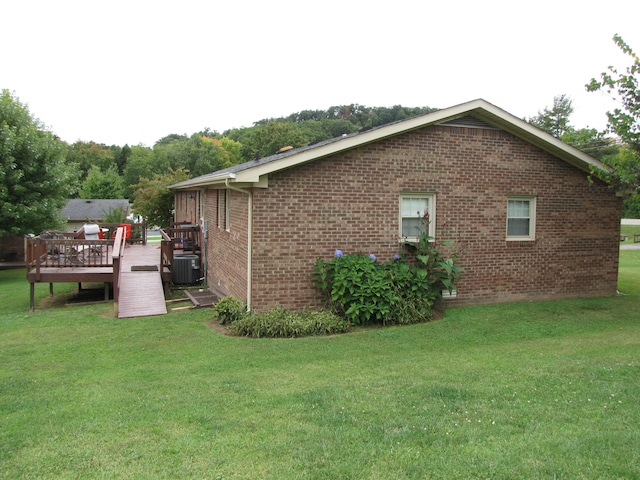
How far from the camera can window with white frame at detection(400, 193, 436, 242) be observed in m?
11.1

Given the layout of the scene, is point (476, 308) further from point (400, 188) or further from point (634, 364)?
point (634, 364)

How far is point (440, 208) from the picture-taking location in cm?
1122

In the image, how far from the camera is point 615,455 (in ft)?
13.5

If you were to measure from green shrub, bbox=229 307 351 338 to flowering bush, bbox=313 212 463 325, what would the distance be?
387 mm

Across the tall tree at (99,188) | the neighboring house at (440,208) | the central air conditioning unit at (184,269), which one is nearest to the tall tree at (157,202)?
the central air conditioning unit at (184,269)

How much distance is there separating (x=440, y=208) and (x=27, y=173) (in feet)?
60.3

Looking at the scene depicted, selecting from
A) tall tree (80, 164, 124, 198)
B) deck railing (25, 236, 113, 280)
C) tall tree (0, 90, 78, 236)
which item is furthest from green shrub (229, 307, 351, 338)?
tall tree (80, 164, 124, 198)

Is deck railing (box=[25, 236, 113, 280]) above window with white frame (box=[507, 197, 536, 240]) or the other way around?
the other way around

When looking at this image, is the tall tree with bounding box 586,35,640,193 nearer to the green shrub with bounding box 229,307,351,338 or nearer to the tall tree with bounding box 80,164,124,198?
the green shrub with bounding box 229,307,351,338

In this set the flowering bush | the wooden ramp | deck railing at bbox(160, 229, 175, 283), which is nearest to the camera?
the flowering bush

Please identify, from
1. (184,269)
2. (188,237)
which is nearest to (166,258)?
→ (184,269)

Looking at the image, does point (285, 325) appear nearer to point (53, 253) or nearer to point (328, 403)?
point (328, 403)

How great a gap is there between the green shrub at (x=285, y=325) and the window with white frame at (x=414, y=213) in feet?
8.35

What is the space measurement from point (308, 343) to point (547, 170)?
6.99 m
